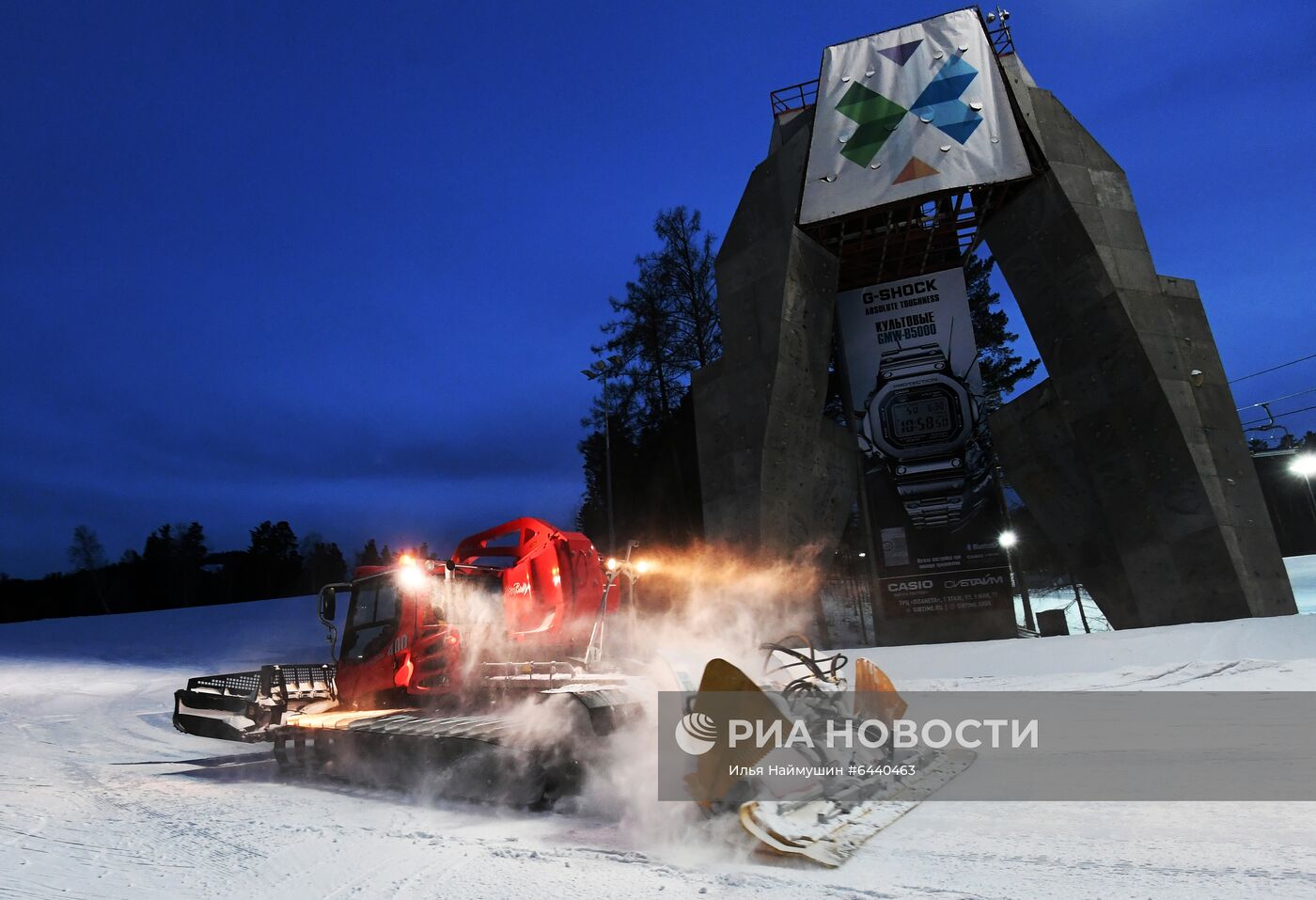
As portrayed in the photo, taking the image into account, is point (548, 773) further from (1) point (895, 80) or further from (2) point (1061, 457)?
(1) point (895, 80)

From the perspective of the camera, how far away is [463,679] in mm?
7668

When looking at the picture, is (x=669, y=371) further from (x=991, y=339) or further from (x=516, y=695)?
(x=516, y=695)

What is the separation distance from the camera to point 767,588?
18.3 metres

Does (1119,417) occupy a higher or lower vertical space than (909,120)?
lower

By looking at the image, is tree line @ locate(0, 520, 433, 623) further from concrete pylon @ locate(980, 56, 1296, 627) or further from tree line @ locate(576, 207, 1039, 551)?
concrete pylon @ locate(980, 56, 1296, 627)

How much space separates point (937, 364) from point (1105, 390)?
436 cm

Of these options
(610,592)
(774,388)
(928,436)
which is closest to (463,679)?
(610,592)

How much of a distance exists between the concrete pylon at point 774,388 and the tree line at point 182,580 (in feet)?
130

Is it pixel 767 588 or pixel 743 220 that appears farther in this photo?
pixel 743 220

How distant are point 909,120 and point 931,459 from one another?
859 centimetres

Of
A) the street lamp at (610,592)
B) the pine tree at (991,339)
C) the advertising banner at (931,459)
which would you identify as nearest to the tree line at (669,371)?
the pine tree at (991,339)

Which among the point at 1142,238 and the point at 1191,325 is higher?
the point at 1142,238

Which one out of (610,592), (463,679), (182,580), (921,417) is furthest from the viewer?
(182,580)

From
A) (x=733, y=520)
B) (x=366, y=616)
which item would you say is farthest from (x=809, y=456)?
(x=366, y=616)
